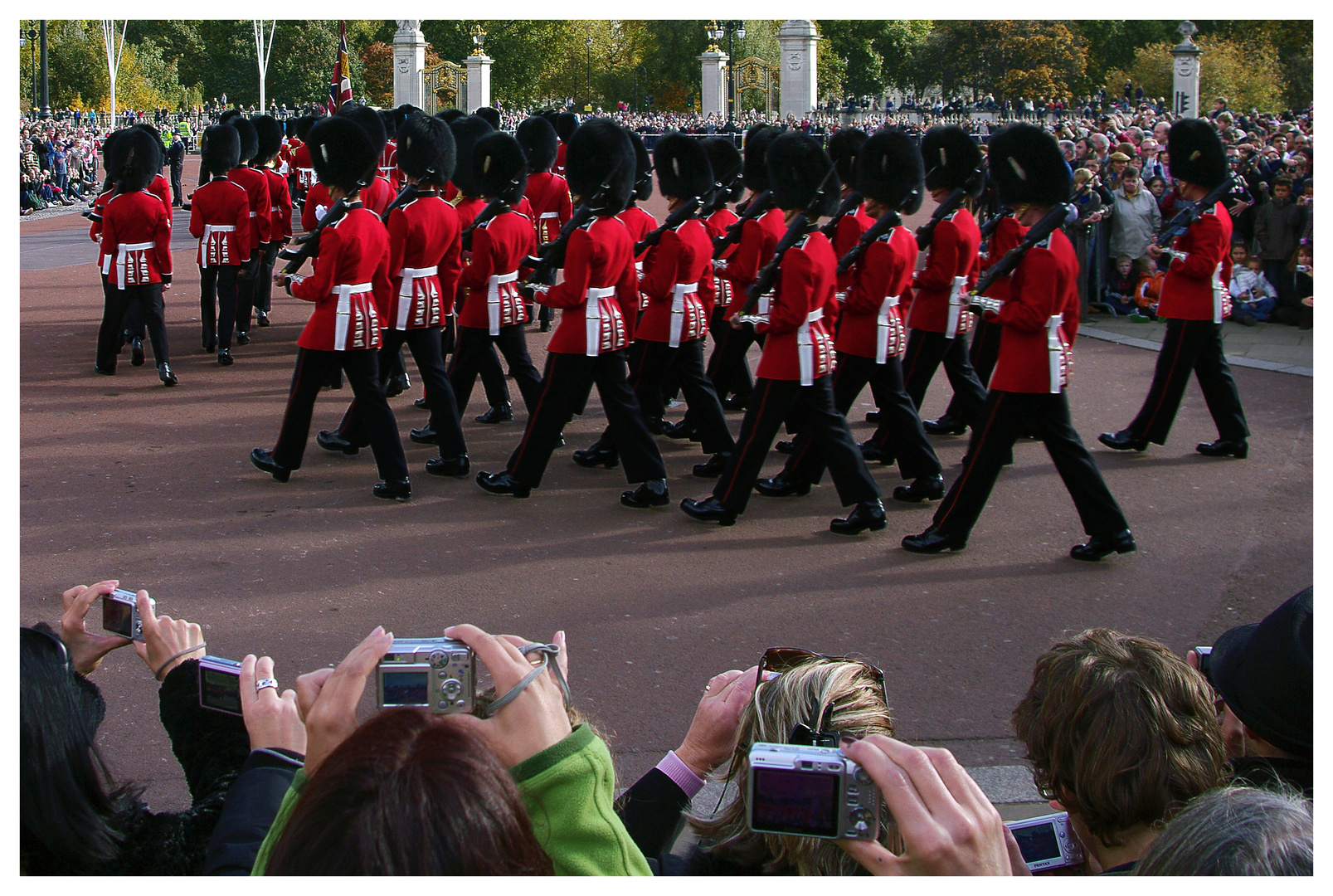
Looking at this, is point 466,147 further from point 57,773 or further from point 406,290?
point 57,773

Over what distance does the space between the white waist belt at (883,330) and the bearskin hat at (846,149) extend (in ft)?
5.40

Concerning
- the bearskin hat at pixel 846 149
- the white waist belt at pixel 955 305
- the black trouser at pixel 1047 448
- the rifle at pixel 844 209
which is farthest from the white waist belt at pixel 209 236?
the black trouser at pixel 1047 448

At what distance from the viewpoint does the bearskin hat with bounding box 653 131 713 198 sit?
705 cm

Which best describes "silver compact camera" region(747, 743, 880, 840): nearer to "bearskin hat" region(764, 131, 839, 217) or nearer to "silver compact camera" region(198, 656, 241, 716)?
"silver compact camera" region(198, 656, 241, 716)

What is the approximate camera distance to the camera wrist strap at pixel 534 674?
172 centimetres

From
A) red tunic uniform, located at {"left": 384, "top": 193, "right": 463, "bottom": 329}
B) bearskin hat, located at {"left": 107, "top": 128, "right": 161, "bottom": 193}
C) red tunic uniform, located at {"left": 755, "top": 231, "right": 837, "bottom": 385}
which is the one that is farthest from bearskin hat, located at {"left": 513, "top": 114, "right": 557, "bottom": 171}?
red tunic uniform, located at {"left": 755, "top": 231, "right": 837, "bottom": 385}

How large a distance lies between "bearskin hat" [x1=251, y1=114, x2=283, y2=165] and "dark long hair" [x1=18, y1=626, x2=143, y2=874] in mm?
9197

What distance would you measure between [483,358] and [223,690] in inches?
201

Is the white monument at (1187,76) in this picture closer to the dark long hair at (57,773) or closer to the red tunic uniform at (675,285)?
the red tunic uniform at (675,285)

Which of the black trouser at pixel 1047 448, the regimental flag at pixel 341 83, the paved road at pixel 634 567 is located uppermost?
the regimental flag at pixel 341 83

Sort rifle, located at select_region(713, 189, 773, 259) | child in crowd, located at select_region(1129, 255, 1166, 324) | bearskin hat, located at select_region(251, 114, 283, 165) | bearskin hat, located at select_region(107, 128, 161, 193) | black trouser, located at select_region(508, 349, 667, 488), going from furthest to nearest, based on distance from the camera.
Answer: child in crowd, located at select_region(1129, 255, 1166, 324) → bearskin hat, located at select_region(251, 114, 283, 165) → bearskin hat, located at select_region(107, 128, 161, 193) → rifle, located at select_region(713, 189, 773, 259) → black trouser, located at select_region(508, 349, 667, 488)

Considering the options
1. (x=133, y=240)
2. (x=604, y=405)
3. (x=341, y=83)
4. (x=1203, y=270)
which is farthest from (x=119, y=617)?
(x=341, y=83)

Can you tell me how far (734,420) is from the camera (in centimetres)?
811

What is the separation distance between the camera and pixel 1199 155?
6.81 metres
